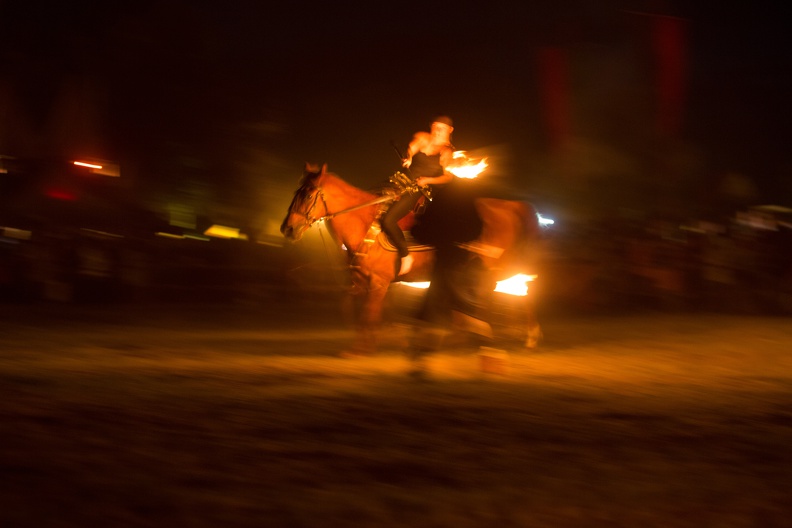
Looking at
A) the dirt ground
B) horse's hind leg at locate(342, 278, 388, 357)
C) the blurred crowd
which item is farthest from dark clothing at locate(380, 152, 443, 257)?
the blurred crowd

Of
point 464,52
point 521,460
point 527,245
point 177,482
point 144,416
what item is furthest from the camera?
point 464,52

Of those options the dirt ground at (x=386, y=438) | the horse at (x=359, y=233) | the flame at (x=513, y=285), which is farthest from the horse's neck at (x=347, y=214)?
the dirt ground at (x=386, y=438)

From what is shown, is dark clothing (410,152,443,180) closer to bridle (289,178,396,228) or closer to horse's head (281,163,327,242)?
bridle (289,178,396,228)

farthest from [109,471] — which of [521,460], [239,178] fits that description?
[239,178]

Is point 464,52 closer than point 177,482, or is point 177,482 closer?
point 177,482

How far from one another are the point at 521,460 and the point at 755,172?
96.7 feet

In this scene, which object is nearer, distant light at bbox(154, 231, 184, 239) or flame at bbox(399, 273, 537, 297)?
flame at bbox(399, 273, 537, 297)

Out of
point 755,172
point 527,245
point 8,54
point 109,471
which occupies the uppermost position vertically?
point 755,172

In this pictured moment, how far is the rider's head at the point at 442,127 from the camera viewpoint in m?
11.0

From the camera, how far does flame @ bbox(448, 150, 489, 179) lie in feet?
37.5

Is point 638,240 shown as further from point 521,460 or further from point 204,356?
point 521,460

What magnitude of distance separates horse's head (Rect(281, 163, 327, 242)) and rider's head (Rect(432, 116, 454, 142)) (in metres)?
1.65

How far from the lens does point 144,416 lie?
7582 millimetres

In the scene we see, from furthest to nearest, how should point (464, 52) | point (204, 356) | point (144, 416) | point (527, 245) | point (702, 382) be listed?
point (464, 52) < point (527, 245) < point (204, 356) < point (702, 382) < point (144, 416)
